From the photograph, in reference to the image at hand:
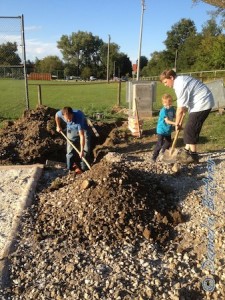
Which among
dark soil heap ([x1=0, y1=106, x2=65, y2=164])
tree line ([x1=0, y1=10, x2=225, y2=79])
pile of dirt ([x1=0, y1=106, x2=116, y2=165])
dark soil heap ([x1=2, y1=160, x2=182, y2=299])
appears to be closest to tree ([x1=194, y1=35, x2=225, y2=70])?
tree line ([x1=0, y1=10, x2=225, y2=79])

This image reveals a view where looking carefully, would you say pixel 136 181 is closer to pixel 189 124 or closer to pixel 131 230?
pixel 131 230

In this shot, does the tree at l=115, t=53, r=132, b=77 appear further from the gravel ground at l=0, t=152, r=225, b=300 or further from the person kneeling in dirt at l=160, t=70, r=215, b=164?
the gravel ground at l=0, t=152, r=225, b=300

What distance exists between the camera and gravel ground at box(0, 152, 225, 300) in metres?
3.58

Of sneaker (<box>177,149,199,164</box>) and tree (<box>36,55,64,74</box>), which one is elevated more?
tree (<box>36,55,64,74</box>)

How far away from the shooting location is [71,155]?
7.26 m

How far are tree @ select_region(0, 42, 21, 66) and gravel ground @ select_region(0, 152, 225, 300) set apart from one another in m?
7.89

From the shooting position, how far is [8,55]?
1254cm

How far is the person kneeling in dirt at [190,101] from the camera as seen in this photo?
222 inches

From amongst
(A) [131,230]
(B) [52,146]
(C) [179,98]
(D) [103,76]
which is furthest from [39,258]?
(D) [103,76]

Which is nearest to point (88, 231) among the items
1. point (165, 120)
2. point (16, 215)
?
point (16, 215)

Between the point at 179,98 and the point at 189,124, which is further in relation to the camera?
the point at 189,124

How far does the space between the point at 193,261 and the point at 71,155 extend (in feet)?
12.9

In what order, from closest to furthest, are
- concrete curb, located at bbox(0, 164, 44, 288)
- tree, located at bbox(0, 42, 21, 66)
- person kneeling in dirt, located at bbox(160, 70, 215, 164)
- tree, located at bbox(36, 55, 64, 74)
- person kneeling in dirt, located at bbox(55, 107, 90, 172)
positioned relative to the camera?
concrete curb, located at bbox(0, 164, 44, 288) < person kneeling in dirt, located at bbox(160, 70, 215, 164) < person kneeling in dirt, located at bbox(55, 107, 90, 172) < tree, located at bbox(0, 42, 21, 66) < tree, located at bbox(36, 55, 64, 74)

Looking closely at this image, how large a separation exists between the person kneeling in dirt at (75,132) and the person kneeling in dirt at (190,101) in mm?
1951
